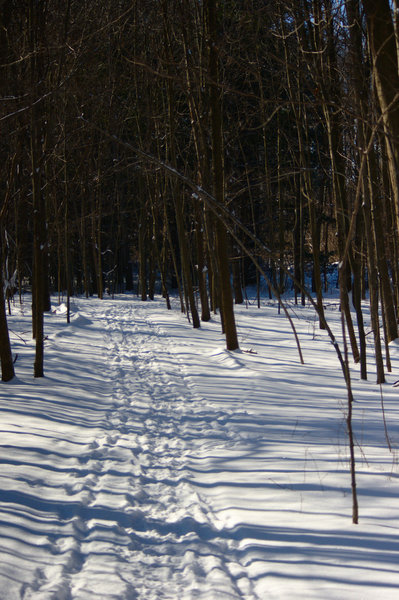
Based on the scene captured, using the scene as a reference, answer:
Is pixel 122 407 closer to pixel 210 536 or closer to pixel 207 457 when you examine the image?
pixel 207 457

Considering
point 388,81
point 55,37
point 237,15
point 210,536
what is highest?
point 237,15

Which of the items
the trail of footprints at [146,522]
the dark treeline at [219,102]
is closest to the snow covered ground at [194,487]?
the trail of footprints at [146,522]

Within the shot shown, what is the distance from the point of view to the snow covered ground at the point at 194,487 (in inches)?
124

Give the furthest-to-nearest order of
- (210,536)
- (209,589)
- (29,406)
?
(29,406) → (210,536) → (209,589)

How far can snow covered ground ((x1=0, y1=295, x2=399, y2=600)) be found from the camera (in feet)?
10.3

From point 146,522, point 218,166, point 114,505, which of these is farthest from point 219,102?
point 146,522

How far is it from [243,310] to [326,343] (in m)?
7.33

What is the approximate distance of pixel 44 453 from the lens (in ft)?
17.6

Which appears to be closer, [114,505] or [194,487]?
[114,505]

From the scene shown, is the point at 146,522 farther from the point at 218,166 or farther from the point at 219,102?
the point at 219,102

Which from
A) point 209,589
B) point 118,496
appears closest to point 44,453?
point 118,496

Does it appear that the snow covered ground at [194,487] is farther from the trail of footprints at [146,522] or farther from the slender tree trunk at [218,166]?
the slender tree trunk at [218,166]

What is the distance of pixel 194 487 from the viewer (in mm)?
4520

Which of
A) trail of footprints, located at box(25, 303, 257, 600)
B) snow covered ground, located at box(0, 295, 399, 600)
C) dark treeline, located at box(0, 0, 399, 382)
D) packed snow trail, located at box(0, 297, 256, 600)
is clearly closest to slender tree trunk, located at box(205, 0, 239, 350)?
dark treeline, located at box(0, 0, 399, 382)
